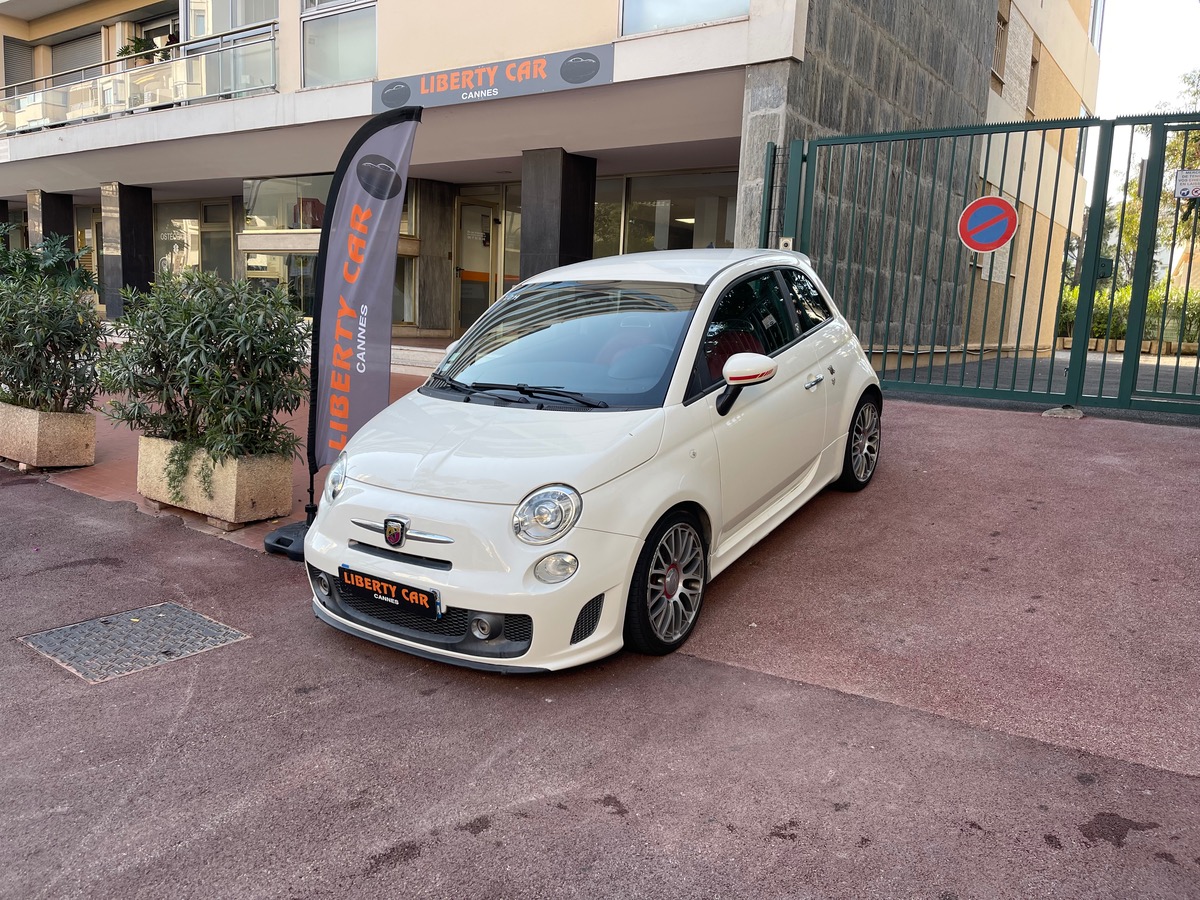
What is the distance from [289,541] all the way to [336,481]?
170cm

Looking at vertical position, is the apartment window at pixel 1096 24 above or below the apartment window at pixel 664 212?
above

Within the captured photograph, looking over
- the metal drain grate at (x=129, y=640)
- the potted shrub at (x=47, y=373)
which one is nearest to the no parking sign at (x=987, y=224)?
the metal drain grate at (x=129, y=640)

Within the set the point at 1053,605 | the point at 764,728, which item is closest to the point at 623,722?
the point at 764,728

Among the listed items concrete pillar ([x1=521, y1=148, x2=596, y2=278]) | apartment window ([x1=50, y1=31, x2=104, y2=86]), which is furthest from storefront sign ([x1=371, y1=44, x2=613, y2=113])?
Answer: apartment window ([x1=50, y1=31, x2=104, y2=86])

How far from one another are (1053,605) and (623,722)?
233cm

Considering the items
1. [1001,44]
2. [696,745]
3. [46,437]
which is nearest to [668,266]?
[696,745]

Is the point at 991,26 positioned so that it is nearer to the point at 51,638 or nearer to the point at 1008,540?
the point at 1008,540

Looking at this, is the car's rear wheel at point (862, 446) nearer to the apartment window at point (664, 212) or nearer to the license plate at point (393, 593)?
the license plate at point (393, 593)

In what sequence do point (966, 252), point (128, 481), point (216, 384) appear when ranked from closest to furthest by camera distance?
point (216, 384), point (128, 481), point (966, 252)

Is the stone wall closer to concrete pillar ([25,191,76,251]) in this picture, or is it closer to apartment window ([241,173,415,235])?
apartment window ([241,173,415,235])

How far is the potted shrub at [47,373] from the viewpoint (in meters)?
7.60

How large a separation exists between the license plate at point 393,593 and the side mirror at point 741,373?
1625 millimetres

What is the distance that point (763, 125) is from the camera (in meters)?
9.88

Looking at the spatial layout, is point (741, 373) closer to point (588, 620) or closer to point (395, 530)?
point (588, 620)
